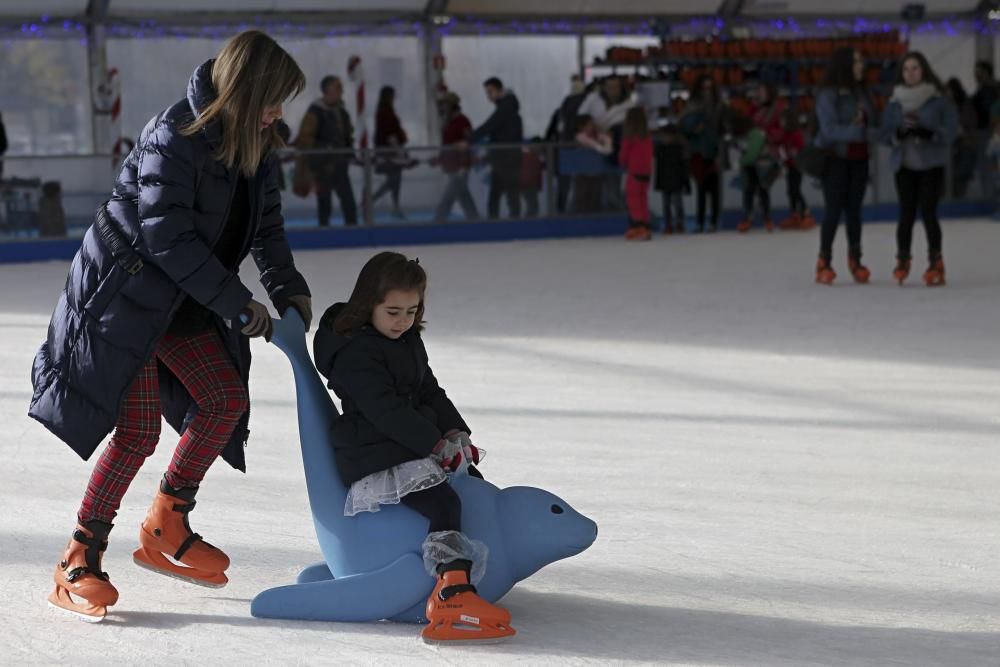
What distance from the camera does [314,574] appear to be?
3.15m

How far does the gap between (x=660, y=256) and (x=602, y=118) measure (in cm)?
270

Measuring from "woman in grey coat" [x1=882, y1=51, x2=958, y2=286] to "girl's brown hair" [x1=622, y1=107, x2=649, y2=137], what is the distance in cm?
441

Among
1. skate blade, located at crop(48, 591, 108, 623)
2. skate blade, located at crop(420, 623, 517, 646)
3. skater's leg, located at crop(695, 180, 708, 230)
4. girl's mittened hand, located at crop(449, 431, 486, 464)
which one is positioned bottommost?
skater's leg, located at crop(695, 180, 708, 230)

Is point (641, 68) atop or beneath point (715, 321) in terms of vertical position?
atop

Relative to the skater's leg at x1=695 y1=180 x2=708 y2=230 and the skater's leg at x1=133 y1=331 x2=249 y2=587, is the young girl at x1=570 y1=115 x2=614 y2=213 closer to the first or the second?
the skater's leg at x1=695 y1=180 x2=708 y2=230

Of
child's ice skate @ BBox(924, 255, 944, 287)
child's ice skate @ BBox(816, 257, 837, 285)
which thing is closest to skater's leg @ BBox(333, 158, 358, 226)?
child's ice skate @ BBox(816, 257, 837, 285)

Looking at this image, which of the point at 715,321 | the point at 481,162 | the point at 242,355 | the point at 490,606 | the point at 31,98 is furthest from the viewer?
the point at 31,98

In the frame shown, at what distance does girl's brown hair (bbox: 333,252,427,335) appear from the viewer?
2.97 m

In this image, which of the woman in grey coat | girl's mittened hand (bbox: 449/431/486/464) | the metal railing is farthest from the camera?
the metal railing

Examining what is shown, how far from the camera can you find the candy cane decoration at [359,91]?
16281mm

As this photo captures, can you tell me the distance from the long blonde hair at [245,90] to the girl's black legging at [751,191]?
11.7 m

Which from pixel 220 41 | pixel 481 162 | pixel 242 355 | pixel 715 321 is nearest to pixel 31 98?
pixel 220 41

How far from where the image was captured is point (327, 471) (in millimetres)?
3043

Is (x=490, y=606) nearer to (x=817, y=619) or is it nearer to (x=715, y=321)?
(x=817, y=619)
